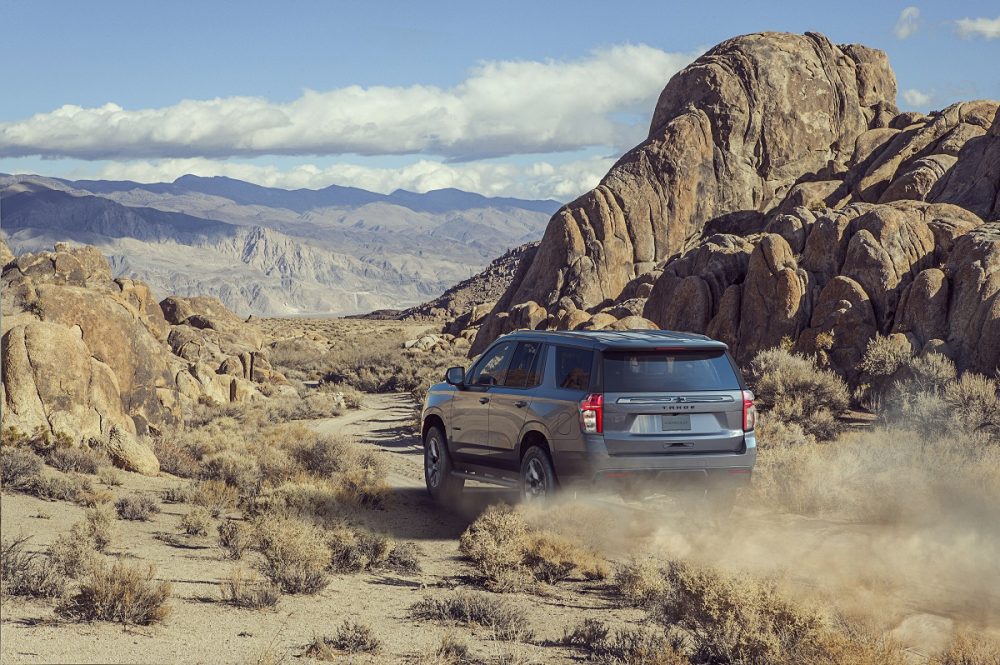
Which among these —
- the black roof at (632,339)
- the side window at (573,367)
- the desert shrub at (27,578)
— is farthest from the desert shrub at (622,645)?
the desert shrub at (27,578)

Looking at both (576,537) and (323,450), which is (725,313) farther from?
(576,537)

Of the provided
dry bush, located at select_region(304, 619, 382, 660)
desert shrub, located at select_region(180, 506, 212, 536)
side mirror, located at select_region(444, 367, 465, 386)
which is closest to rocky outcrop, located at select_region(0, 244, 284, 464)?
desert shrub, located at select_region(180, 506, 212, 536)

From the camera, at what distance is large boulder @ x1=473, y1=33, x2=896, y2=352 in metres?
Answer: 49.2

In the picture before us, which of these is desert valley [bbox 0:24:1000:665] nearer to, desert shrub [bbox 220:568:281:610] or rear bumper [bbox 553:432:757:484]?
desert shrub [bbox 220:568:281:610]

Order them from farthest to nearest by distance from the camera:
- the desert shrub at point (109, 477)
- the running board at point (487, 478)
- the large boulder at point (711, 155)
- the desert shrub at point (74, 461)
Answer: the large boulder at point (711, 155)
the desert shrub at point (74, 461)
the desert shrub at point (109, 477)
the running board at point (487, 478)

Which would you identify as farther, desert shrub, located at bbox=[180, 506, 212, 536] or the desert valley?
desert shrub, located at bbox=[180, 506, 212, 536]

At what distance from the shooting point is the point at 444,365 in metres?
37.9

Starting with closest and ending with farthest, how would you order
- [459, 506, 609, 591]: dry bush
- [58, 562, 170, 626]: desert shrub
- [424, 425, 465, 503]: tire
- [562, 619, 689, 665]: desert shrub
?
1. [562, 619, 689, 665]: desert shrub
2. [58, 562, 170, 626]: desert shrub
3. [459, 506, 609, 591]: dry bush
4. [424, 425, 465, 503]: tire

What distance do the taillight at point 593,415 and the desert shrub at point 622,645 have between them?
2.52 metres

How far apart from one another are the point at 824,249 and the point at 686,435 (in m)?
18.6

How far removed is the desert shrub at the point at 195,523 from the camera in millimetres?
10500

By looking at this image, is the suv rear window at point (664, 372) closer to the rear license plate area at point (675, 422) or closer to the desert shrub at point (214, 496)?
the rear license plate area at point (675, 422)

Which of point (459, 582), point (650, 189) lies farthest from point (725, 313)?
point (650, 189)

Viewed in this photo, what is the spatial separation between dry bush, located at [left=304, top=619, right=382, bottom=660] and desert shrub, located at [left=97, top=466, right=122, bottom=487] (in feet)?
23.6
